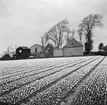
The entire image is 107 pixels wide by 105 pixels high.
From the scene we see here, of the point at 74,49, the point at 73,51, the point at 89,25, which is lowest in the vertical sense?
the point at 73,51

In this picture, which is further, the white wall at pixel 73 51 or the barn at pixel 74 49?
the barn at pixel 74 49

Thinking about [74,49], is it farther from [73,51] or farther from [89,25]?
[89,25]

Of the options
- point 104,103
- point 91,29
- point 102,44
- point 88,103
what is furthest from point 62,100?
point 102,44

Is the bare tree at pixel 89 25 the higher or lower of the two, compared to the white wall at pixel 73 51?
higher

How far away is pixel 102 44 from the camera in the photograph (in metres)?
40.7

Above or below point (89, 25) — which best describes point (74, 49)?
below

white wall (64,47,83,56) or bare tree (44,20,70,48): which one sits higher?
bare tree (44,20,70,48)

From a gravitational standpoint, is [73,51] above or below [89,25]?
below

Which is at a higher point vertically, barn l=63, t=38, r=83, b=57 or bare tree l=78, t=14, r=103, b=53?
bare tree l=78, t=14, r=103, b=53

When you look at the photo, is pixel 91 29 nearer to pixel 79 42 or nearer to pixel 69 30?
pixel 79 42

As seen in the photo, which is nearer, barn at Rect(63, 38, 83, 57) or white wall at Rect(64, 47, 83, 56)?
white wall at Rect(64, 47, 83, 56)

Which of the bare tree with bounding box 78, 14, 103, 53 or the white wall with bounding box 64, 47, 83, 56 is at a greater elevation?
the bare tree with bounding box 78, 14, 103, 53

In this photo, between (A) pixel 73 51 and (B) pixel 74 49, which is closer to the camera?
(B) pixel 74 49

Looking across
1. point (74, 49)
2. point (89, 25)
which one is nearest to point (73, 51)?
point (74, 49)
